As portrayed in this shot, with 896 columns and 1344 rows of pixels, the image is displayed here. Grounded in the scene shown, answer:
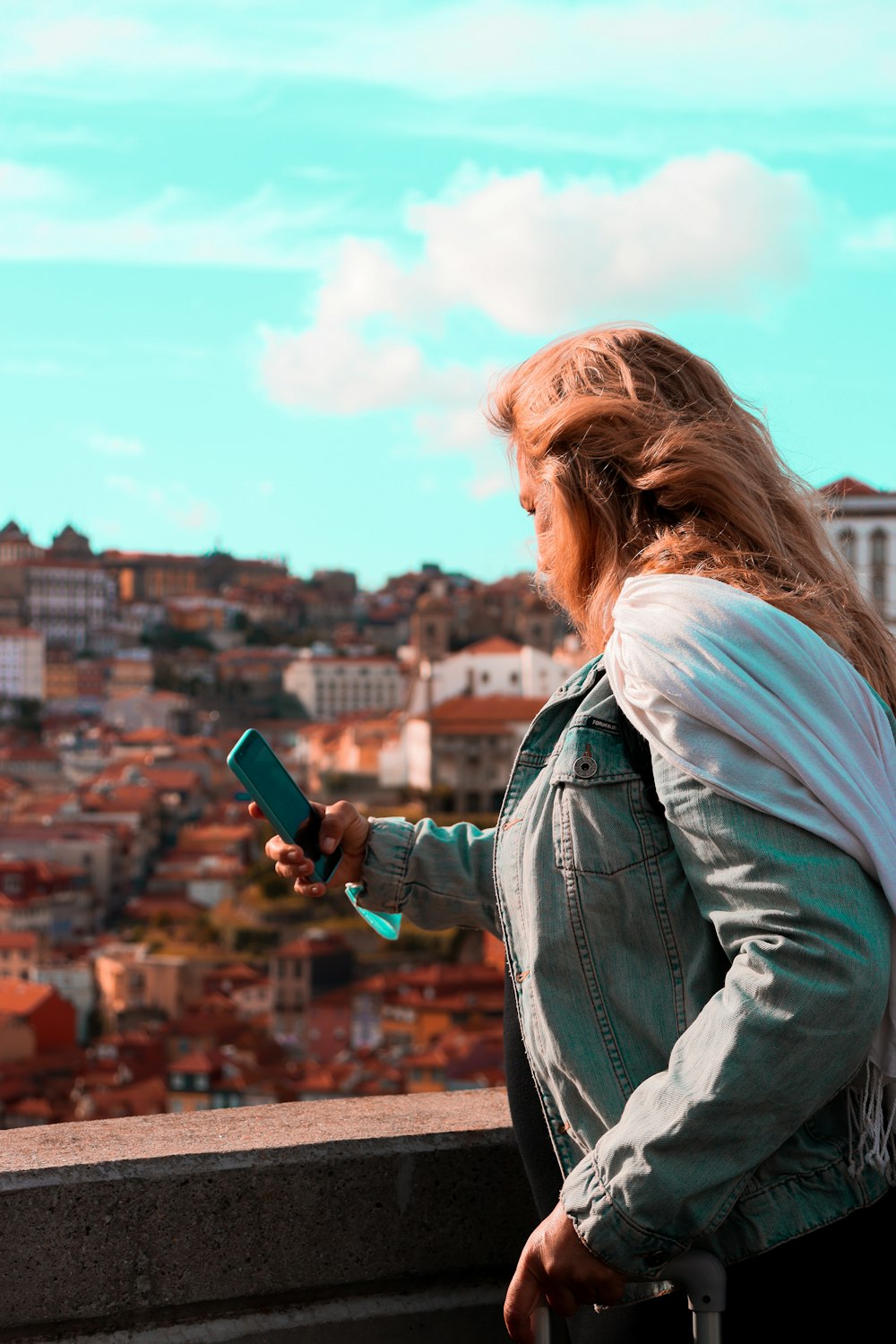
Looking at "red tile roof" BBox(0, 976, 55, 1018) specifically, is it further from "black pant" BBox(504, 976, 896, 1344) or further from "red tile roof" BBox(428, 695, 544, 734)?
"black pant" BBox(504, 976, 896, 1344)

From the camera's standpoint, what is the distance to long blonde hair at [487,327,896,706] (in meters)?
0.88

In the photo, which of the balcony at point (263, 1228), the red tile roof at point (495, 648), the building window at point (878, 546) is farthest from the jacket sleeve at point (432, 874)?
the red tile roof at point (495, 648)

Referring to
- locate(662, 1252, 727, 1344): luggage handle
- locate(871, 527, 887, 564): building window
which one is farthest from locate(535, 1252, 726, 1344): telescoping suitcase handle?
locate(871, 527, 887, 564): building window

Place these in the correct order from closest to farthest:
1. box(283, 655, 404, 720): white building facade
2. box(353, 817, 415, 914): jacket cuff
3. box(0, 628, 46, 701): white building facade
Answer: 1. box(353, 817, 415, 914): jacket cuff
2. box(283, 655, 404, 720): white building facade
3. box(0, 628, 46, 701): white building facade

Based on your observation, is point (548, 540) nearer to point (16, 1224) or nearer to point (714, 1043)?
point (714, 1043)

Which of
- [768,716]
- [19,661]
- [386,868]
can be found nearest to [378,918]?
[386,868]

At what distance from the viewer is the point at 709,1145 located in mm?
792

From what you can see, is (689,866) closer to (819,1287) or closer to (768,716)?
(768,716)

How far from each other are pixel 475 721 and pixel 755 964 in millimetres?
35049

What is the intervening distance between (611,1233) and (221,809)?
4417 cm

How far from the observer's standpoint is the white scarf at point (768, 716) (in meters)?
0.79

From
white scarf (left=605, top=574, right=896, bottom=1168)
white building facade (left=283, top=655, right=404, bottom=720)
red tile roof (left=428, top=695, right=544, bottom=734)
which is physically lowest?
white scarf (left=605, top=574, right=896, bottom=1168)

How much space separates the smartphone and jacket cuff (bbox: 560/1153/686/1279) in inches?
14.7

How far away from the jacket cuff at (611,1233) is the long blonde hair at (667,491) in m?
0.32
